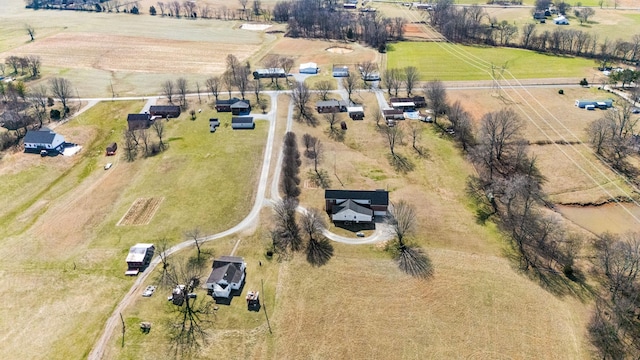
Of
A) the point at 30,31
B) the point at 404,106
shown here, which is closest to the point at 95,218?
the point at 404,106

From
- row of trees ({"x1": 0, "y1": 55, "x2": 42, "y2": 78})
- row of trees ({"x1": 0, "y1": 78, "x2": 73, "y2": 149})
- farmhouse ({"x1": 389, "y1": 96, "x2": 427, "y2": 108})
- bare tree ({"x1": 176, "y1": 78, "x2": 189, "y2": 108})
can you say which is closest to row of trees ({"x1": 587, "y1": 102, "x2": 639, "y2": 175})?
farmhouse ({"x1": 389, "y1": 96, "x2": 427, "y2": 108})

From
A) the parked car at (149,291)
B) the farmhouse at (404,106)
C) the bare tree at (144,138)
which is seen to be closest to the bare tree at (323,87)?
the farmhouse at (404,106)

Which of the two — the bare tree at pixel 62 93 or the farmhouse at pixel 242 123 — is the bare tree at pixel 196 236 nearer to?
the farmhouse at pixel 242 123

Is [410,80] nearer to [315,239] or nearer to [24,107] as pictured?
[315,239]

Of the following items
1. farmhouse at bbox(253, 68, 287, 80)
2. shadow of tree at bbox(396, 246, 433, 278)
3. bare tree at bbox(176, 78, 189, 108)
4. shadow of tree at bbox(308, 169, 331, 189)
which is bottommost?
shadow of tree at bbox(396, 246, 433, 278)

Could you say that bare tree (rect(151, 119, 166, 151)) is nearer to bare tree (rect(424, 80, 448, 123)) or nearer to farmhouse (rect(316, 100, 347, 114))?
farmhouse (rect(316, 100, 347, 114))

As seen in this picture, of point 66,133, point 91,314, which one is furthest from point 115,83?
point 91,314
